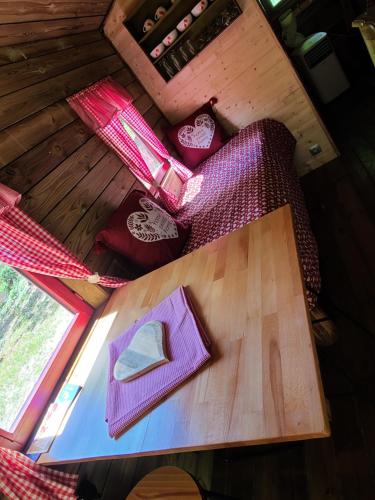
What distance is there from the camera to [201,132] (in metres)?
2.73

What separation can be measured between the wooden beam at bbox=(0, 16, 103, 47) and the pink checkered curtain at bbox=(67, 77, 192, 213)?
335 millimetres

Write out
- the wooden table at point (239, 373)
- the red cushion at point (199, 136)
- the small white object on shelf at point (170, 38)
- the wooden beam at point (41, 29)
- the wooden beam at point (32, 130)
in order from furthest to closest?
the red cushion at point (199, 136), the small white object on shelf at point (170, 38), the wooden beam at point (41, 29), the wooden beam at point (32, 130), the wooden table at point (239, 373)

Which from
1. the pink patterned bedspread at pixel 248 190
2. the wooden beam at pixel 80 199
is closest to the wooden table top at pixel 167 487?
the pink patterned bedspread at pixel 248 190

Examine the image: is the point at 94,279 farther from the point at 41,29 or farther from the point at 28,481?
the point at 41,29

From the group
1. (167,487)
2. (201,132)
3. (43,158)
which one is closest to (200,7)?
(201,132)

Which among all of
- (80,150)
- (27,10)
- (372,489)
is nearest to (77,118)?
(80,150)

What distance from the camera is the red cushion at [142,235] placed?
66.3 inches

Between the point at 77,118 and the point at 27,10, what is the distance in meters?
0.54

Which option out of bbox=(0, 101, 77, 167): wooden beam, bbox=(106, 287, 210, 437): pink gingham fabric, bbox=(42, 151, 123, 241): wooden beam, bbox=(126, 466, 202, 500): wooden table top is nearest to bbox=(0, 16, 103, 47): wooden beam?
bbox=(0, 101, 77, 167): wooden beam

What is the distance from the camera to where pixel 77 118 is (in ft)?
6.19

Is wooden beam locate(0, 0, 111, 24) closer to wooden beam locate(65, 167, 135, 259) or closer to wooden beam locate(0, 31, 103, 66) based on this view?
wooden beam locate(0, 31, 103, 66)

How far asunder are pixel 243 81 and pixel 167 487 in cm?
276

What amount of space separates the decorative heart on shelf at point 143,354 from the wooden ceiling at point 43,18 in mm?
1504

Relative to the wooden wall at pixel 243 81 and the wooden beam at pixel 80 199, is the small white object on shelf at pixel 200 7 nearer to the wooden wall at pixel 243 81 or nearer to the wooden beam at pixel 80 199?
the wooden wall at pixel 243 81
